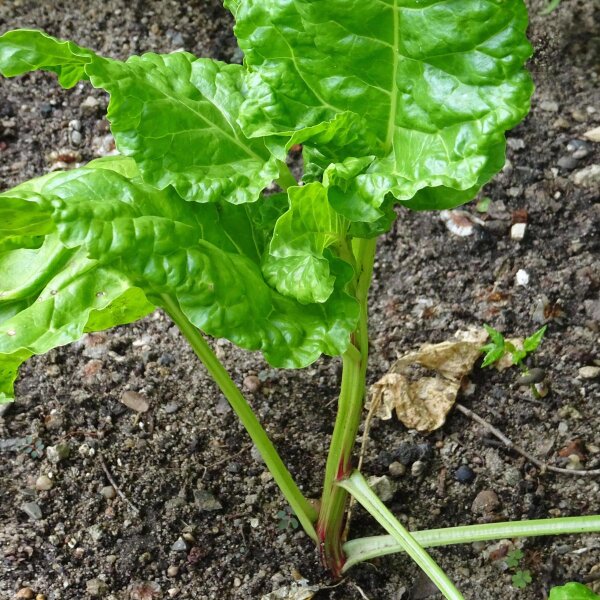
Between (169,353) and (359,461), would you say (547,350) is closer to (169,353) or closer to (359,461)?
Result: (359,461)

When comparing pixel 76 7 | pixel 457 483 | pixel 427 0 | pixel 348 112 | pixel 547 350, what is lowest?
pixel 457 483

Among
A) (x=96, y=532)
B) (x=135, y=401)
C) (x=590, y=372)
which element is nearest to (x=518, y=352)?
(x=590, y=372)

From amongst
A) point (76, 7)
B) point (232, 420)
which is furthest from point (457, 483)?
point (76, 7)

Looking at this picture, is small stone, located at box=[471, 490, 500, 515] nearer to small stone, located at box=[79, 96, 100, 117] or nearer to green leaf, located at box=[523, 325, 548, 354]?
green leaf, located at box=[523, 325, 548, 354]

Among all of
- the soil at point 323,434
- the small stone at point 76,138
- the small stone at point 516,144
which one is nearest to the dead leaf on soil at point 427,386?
the soil at point 323,434

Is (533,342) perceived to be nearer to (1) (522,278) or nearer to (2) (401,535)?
(1) (522,278)

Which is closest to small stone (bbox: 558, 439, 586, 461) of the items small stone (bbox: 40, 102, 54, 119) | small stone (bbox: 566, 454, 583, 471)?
small stone (bbox: 566, 454, 583, 471)
